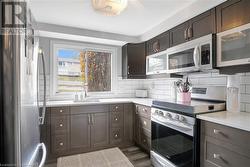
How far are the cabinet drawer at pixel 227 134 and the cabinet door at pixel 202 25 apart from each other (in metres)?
1.08

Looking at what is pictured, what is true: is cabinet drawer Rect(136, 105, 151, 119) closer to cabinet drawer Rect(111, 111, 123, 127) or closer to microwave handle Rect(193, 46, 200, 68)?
cabinet drawer Rect(111, 111, 123, 127)

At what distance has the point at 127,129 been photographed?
2992mm

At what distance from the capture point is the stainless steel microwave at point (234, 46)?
4.87 ft

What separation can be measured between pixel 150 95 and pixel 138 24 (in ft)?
5.29

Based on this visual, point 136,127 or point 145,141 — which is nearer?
point 145,141

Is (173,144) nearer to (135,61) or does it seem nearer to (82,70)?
(135,61)

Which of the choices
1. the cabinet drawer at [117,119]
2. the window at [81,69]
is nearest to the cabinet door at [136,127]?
the cabinet drawer at [117,119]

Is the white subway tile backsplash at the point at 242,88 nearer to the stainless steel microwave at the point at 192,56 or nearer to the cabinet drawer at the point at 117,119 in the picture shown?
the stainless steel microwave at the point at 192,56

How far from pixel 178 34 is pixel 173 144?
5.12ft

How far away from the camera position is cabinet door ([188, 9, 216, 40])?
1818mm

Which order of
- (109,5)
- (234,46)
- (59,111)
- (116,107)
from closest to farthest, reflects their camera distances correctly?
(109,5), (234,46), (59,111), (116,107)

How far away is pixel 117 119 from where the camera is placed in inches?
115

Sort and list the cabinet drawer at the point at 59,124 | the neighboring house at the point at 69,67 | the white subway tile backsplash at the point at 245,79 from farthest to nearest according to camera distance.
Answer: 1. the neighboring house at the point at 69,67
2. the cabinet drawer at the point at 59,124
3. the white subway tile backsplash at the point at 245,79

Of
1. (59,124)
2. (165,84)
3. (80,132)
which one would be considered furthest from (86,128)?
(165,84)
